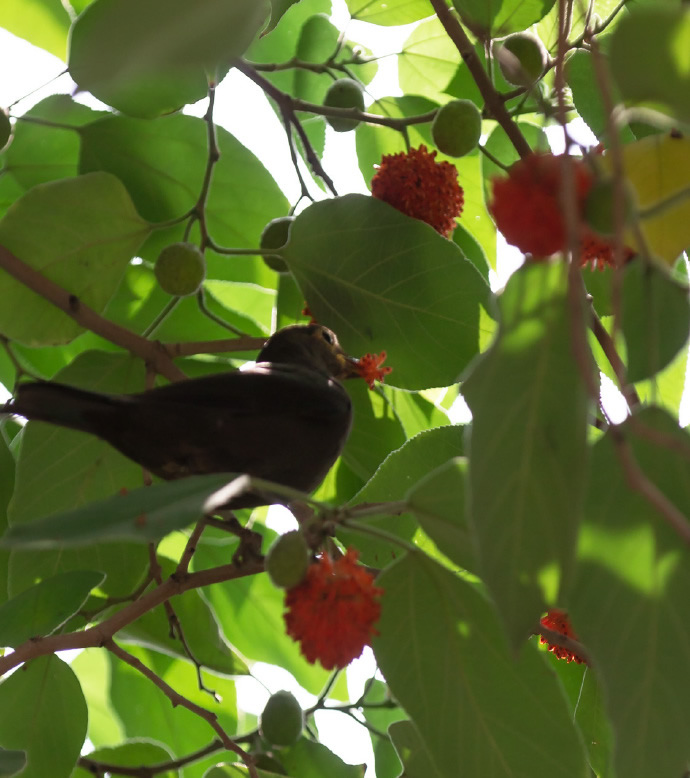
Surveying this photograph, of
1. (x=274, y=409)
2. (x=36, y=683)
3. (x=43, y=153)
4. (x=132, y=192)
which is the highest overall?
(x=43, y=153)

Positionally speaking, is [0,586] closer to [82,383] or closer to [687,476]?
[82,383]

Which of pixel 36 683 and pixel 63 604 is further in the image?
pixel 36 683

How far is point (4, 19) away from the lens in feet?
6.19

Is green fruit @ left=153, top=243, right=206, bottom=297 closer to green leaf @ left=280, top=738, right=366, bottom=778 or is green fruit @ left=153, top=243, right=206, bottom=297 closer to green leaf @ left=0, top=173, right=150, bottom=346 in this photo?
green leaf @ left=0, top=173, right=150, bottom=346

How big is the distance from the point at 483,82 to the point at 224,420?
768mm

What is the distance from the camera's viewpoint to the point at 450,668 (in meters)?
1.16

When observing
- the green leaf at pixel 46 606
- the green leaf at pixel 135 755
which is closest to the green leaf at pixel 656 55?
the green leaf at pixel 46 606

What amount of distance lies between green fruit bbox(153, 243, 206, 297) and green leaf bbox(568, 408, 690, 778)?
3.21 ft

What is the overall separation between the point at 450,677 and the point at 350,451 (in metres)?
0.76

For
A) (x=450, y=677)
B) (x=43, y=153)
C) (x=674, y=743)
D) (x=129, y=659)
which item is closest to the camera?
(x=674, y=743)

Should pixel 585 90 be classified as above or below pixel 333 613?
above

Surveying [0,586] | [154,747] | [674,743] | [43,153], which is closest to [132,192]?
[43,153]

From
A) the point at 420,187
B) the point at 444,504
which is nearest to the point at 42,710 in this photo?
the point at 444,504

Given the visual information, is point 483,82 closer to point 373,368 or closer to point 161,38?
point 373,368
